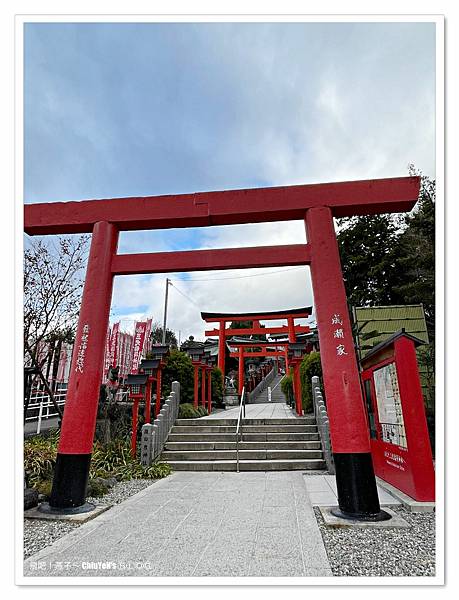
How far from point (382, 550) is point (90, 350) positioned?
12.3 feet

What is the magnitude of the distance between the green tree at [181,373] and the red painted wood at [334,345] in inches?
287

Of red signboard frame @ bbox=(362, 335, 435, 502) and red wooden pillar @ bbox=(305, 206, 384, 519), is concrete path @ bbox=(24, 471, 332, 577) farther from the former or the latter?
red signboard frame @ bbox=(362, 335, 435, 502)

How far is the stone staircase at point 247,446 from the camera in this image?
744 cm

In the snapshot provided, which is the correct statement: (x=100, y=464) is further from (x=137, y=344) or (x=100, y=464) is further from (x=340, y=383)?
(x=137, y=344)

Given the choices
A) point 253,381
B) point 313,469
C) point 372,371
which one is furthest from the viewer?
point 253,381

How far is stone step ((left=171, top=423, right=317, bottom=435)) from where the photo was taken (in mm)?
8717

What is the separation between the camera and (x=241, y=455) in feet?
25.6

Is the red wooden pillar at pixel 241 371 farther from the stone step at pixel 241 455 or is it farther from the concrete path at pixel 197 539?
the concrete path at pixel 197 539

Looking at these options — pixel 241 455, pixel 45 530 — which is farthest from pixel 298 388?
pixel 45 530

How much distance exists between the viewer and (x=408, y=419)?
15.9ft
